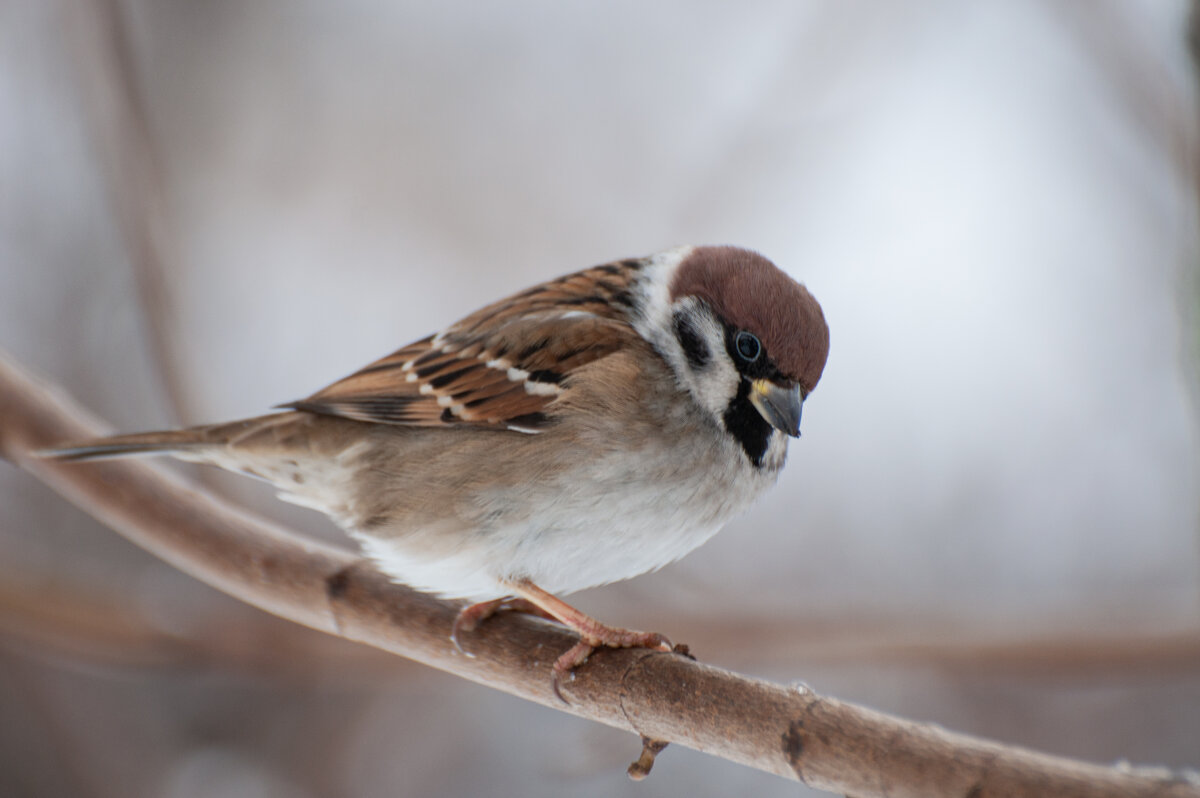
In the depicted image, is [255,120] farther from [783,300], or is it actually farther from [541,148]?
[783,300]

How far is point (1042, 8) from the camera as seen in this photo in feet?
10.2

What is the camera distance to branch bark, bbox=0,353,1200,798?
113 centimetres

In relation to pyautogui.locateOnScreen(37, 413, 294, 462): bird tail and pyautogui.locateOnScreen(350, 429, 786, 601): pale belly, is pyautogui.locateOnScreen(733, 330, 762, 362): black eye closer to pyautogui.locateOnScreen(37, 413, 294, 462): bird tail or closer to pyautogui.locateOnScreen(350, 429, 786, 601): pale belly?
pyautogui.locateOnScreen(350, 429, 786, 601): pale belly

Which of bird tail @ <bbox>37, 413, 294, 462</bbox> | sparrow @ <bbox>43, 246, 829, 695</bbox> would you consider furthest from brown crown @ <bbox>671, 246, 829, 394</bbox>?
bird tail @ <bbox>37, 413, 294, 462</bbox>

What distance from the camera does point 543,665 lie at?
1.62 meters

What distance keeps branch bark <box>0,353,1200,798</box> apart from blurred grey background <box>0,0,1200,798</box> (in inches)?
19.8

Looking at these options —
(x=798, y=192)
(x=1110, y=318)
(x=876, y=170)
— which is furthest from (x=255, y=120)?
(x=1110, y=318)

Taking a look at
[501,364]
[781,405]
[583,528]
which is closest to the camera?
[781,405]

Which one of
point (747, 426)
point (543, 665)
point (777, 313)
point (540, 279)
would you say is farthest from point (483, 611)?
point (540, 279)

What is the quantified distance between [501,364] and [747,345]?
521 millimetres

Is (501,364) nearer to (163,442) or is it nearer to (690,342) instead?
(690,342)

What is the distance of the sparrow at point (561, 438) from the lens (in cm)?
164

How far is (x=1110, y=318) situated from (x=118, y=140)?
3.02 metres

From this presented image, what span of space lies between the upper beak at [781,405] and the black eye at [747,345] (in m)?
0.05
